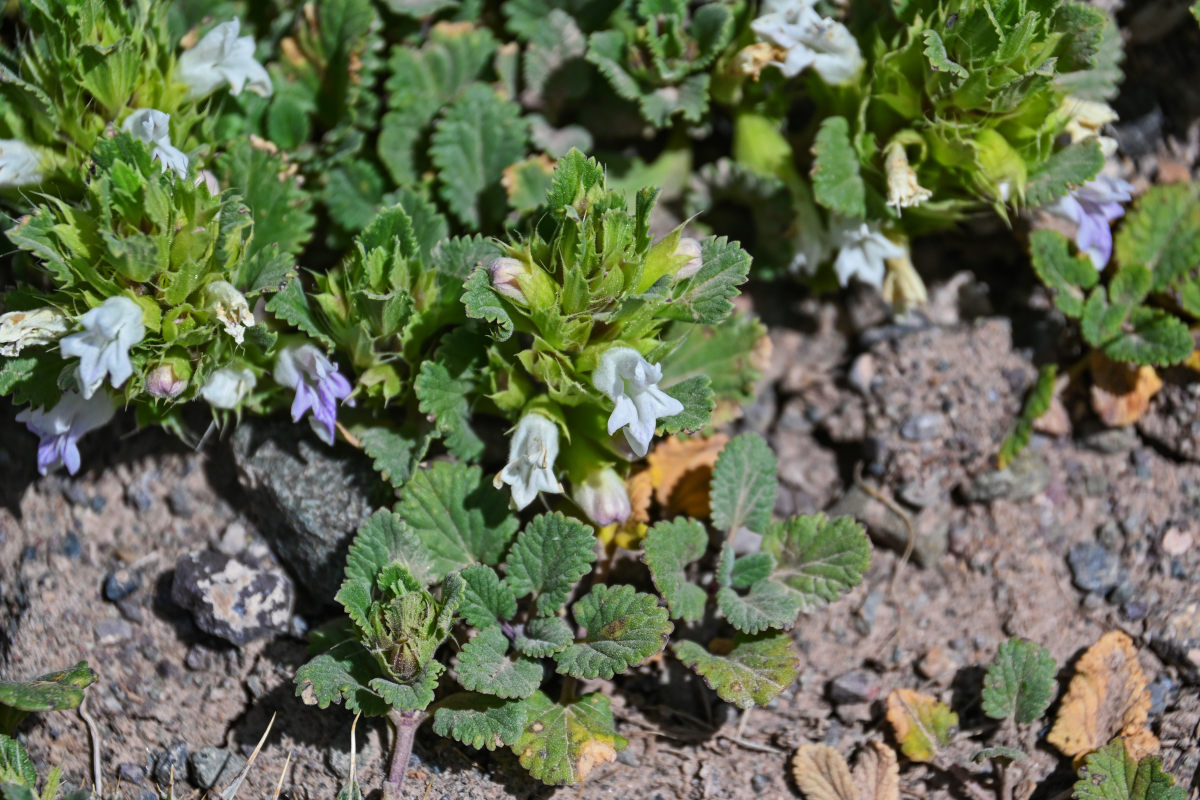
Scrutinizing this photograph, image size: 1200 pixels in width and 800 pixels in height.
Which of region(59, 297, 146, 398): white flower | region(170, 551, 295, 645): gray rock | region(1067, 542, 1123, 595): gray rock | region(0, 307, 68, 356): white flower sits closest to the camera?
region(59, 297, 146, 398): white flower

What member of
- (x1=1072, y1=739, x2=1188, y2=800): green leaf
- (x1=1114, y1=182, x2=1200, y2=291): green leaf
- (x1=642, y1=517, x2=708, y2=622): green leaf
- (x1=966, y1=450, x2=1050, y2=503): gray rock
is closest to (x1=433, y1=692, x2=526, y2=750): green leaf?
(x1=642, y1=517, x2=708, y2=622): green leaf

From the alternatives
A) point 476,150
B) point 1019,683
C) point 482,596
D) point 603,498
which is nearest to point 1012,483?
point 1019,683

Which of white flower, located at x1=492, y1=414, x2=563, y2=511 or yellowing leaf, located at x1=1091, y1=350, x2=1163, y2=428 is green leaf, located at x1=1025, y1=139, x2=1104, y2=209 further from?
white flower, located at x1=492, y1=414, x2=563, y2=511

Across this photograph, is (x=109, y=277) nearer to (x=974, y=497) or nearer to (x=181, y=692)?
(x=181, y=692)

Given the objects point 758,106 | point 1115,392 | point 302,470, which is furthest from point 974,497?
point 302,470

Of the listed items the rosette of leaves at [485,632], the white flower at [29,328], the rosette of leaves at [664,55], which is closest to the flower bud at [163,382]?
the white flower at [29,328]

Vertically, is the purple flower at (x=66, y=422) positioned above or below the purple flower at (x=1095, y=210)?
below

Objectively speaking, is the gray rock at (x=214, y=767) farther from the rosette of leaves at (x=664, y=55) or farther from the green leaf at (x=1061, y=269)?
the green leaf at (x=1061, y=269)
